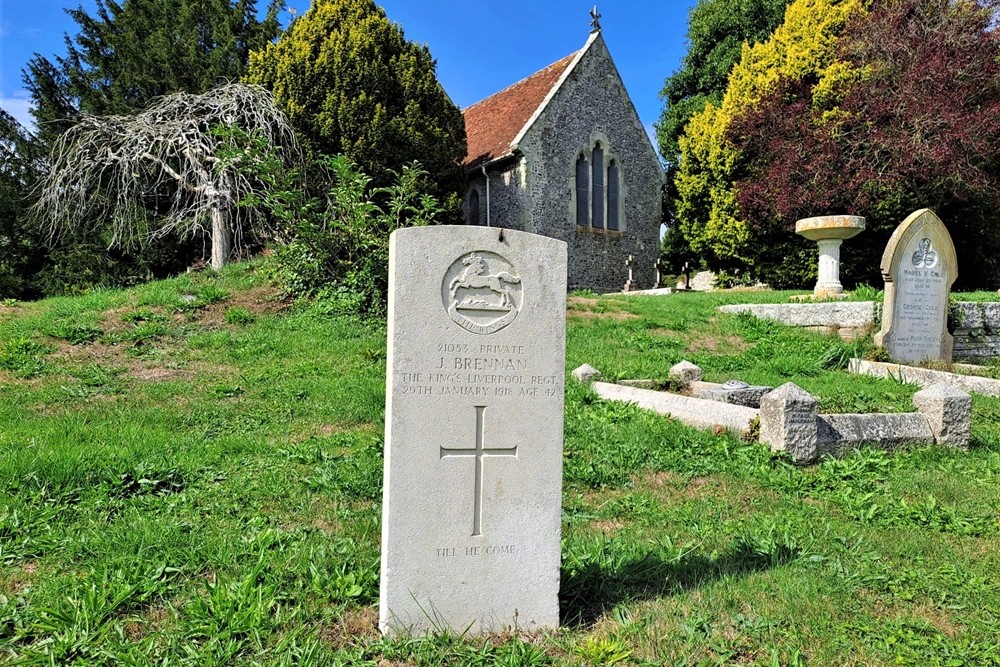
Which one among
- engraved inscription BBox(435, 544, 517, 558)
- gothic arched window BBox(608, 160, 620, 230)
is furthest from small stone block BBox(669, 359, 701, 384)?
gothic arched window BBox(608, 160, 620, 230)

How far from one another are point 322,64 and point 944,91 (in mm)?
14686

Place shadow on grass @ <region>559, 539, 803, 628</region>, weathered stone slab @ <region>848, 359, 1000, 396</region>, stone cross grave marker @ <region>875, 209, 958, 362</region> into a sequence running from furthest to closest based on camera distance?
stone cross grave marker @ <region>875, 209, 958, 362</region> → weathered stone slab @ <region>848, 359, 1000, 396</region> → shadow on grass @ <region>559, 539, 803, 628</region>

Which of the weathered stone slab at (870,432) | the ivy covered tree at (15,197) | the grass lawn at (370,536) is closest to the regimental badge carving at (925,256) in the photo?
the grass lawn at (370,536)

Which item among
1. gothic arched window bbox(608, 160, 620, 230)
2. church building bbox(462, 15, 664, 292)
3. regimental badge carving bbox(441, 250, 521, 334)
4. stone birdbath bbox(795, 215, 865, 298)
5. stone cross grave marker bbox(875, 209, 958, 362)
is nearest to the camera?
regimental badge carving bbox(441, 250, 521, 334)

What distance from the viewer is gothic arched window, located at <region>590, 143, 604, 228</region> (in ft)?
65.6

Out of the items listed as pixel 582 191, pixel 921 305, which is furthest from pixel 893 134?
pixel 582 191

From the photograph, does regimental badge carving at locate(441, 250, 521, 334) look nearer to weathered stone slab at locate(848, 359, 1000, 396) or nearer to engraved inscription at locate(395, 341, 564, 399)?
engraved inscription at locate(395, 341, 564, 399)

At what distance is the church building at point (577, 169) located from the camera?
18.2 meters

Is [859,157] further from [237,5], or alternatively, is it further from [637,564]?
[237,5]

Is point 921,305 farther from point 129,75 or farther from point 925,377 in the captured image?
point 129,75

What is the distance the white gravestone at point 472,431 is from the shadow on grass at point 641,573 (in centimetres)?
21

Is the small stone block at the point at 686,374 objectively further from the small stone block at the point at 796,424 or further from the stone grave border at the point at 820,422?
the small stone block at the point at 796,424

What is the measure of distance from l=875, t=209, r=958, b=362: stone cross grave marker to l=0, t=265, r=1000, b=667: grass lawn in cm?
275

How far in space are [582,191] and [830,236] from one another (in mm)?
8501
